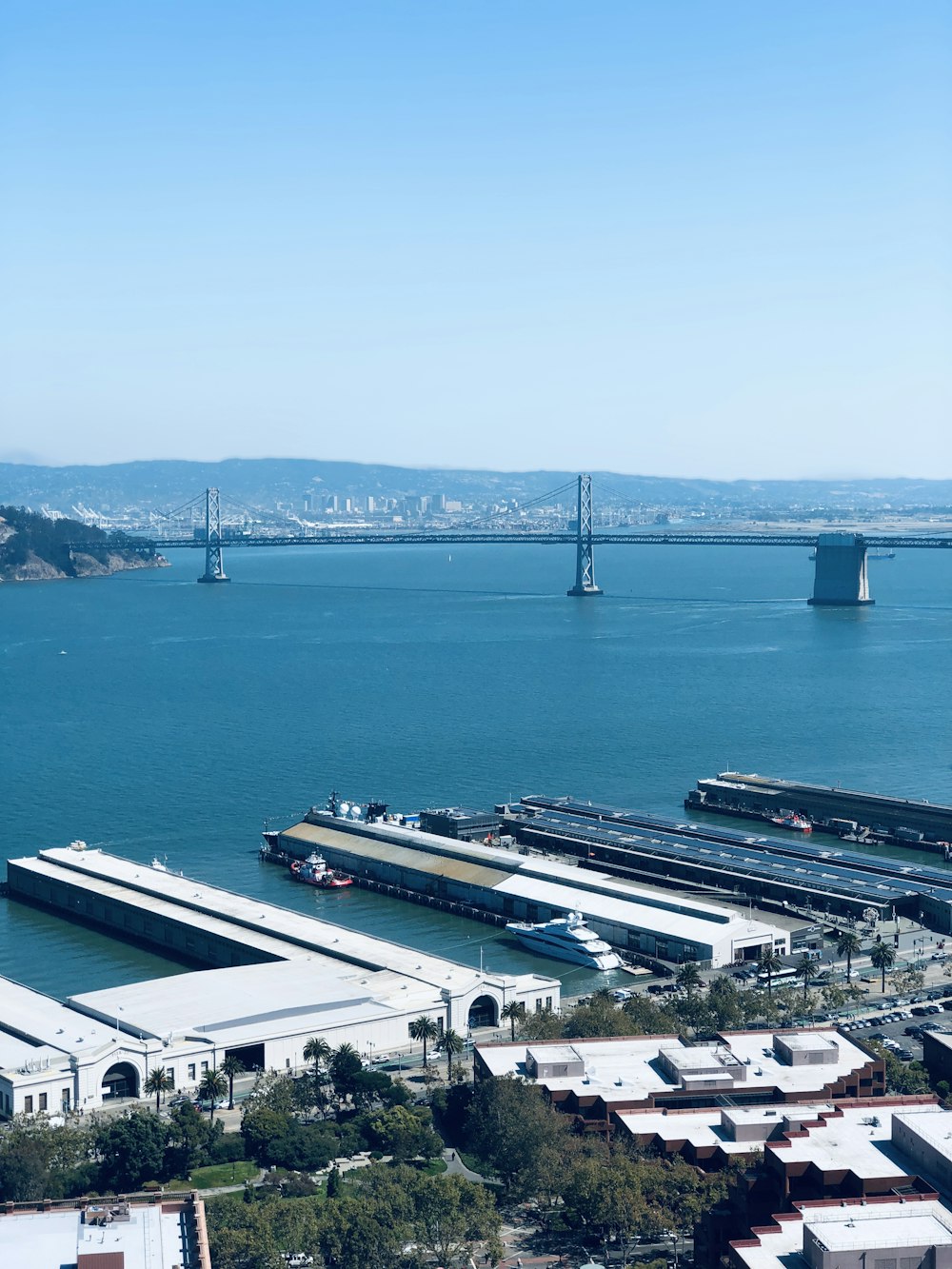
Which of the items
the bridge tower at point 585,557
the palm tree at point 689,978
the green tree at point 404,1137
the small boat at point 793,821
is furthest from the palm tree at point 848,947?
the bridge tower at point 585,557

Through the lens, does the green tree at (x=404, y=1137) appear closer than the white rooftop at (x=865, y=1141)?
No

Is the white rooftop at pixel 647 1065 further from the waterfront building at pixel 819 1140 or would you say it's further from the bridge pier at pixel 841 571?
the bridge pier at pixel 841 571

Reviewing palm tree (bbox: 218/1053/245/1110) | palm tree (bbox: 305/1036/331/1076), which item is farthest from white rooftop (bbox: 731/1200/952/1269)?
palm tree (bbox: 218/1053/245/1110)

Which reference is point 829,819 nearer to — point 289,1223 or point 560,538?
point 289,1223

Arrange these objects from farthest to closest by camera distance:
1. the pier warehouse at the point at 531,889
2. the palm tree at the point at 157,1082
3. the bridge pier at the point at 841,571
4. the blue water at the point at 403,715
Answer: the bridge pier at the point at 841,571
the blue water at the point at 403,715
the pier warehouse at the point at 531,889
the palm tree at the point at 157,1082

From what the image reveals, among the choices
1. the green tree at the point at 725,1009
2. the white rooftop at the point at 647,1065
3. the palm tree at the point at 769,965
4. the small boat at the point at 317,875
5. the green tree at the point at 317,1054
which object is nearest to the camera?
the white rooftop at the point at 647,1065

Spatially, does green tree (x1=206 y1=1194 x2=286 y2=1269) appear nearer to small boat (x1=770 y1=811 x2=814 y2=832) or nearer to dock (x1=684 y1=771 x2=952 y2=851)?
dock (x1=684 y1=771 x2=952 y2=851)

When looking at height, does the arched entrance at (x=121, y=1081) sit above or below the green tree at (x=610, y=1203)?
below

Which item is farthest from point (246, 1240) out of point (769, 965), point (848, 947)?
point (848, 947)
